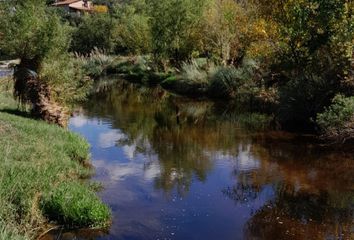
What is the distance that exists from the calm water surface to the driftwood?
161 cm

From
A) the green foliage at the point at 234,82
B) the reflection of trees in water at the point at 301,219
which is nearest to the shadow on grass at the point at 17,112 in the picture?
the reflection of trees in water at the point at 301,219

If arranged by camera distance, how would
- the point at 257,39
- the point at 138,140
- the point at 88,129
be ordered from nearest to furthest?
the point at 138,140, the point at 88,129, the point at 257,39

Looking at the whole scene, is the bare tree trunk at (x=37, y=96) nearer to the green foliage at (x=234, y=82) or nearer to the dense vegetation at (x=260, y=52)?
the dense vegetation at (x=260, y=52)

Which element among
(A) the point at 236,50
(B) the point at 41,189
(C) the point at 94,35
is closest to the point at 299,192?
(B) the point at 41,189

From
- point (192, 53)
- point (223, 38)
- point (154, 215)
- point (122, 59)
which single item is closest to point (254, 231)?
point (154, 215)

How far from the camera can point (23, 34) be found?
62.8 ft

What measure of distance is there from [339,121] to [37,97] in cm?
1003

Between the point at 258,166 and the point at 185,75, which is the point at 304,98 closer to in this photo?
the point at 258,166

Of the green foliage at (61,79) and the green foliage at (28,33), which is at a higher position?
the green foliage at (28,33)

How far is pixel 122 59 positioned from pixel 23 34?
28.6 m

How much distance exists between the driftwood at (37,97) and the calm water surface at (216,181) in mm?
1606

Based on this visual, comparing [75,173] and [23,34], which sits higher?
[23,34]

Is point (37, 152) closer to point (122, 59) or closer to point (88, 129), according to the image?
point (88, 129)

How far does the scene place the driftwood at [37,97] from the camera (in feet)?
56.4
